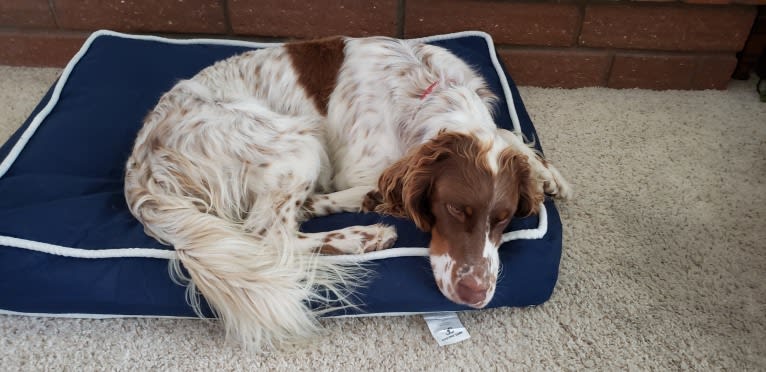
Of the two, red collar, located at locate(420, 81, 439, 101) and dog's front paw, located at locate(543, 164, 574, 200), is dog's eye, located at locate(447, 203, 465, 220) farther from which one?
dog's front paw, located at locate(543, 164, 574, 200)

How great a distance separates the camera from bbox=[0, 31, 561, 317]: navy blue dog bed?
164cm

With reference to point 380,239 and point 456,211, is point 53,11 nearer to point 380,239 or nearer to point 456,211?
point 380,239

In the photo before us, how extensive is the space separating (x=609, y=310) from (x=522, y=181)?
54 centimetres

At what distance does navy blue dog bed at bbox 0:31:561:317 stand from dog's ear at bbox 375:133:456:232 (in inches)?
3.5

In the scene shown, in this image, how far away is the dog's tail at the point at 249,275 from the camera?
5.17ft

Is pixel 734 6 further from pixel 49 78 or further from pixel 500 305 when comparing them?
pixel 49 78

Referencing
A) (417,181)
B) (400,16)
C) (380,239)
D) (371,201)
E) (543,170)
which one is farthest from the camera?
(400,16)

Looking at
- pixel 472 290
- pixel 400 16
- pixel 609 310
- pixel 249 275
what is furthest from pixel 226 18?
pixel 609 310

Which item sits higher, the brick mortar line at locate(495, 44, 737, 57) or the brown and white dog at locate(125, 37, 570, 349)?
the brown and white dog at locate(125, 37, 570, 349)

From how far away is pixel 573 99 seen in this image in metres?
2.97

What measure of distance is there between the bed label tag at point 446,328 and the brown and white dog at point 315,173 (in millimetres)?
168

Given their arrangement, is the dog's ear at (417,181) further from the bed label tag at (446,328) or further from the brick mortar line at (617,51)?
the brick mortar line at (617,51)

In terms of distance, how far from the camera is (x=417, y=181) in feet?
5.42

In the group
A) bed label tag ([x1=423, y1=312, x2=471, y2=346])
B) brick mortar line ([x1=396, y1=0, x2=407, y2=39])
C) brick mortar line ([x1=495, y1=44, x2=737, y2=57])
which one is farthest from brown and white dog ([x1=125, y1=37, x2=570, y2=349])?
brick mortar line ([x1=495, y1=44, x2=737, y2=57])
